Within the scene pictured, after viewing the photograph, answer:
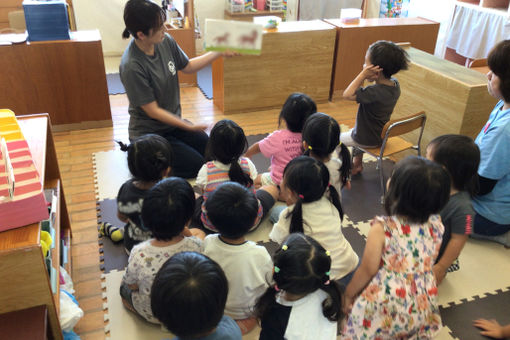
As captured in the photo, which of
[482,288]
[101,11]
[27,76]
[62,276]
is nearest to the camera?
[62,276]

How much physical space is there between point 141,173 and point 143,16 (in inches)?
37.0

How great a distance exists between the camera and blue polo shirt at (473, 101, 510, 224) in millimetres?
2184

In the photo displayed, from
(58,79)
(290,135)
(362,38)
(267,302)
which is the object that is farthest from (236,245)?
(362,38)

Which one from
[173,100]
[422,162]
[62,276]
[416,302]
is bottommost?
[62,276]

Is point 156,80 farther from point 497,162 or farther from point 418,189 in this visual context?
point 497,162

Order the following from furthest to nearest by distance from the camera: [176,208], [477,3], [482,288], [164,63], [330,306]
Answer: [477,3] < [164,63] < [482,288] < [176,208] < [330,306]

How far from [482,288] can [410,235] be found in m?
0.97

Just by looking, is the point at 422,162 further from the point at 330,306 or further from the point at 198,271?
the point at 198,271

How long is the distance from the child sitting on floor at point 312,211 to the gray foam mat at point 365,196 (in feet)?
2.40

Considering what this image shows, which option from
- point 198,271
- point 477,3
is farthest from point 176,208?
point 477,3

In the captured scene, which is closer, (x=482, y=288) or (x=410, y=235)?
(x=410, y=235)

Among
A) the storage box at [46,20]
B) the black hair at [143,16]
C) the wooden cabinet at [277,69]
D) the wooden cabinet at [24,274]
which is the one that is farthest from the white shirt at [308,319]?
the storage box at [46,20]

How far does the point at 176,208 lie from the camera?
5.26 ft

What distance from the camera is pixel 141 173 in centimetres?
196
